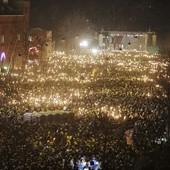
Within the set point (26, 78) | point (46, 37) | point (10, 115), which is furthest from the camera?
point (46, 37)

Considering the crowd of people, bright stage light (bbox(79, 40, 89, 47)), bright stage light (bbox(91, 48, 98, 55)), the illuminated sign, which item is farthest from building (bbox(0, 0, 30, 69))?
bright stage light (bbox(79, 40, 89, 47))

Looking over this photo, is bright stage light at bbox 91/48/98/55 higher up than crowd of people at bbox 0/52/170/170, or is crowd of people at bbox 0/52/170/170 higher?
bright stage light at bbox 91/48/98/55

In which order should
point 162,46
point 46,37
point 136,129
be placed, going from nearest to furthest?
point 136,129
point 46,37
point 162,46

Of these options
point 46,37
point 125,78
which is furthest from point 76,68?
point 46,37

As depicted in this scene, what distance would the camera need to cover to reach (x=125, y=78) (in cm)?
4525

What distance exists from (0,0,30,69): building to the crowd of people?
953cm

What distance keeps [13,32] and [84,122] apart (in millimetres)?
34080

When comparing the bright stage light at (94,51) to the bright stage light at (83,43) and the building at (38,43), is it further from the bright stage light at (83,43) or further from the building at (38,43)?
the building at (38,43)

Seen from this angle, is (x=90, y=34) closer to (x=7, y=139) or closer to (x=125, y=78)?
(x=125, y=78)

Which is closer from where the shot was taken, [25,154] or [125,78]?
[25,154]

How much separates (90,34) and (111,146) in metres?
65.3

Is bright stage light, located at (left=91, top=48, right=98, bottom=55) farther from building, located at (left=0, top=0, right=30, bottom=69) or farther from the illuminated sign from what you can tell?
the illuminated sign

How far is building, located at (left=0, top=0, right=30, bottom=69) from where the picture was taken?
55469 mm

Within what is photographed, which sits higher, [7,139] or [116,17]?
[116,17]
